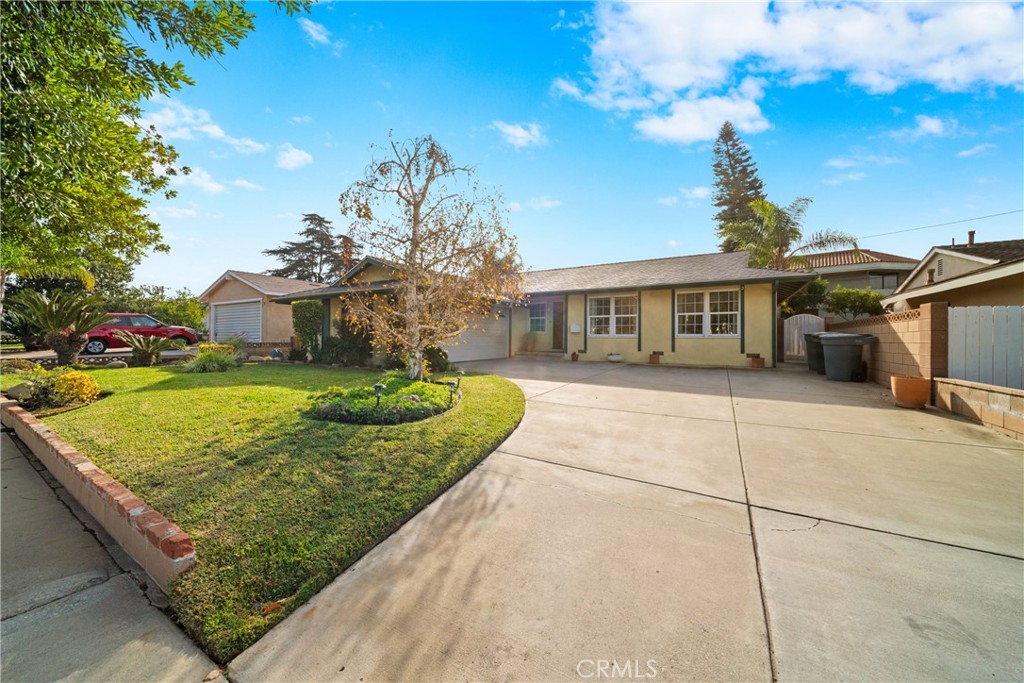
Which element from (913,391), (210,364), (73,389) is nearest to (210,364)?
(210,364)

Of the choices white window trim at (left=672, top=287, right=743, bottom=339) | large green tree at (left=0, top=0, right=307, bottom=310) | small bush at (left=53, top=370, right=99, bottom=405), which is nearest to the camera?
large green tree at (left=0, top=0, right=307, bottom=310)

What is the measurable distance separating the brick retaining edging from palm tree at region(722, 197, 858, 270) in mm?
22910

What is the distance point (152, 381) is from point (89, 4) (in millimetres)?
6819

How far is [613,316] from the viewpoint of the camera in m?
14.0

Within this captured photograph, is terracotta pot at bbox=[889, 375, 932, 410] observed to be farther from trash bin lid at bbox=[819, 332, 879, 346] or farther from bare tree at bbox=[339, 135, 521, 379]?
bare tree at bbox=[339, 135, 521, 379]

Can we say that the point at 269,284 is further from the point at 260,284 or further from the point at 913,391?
the point at 913,391

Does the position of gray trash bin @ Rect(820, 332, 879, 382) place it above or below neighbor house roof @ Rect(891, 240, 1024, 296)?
below

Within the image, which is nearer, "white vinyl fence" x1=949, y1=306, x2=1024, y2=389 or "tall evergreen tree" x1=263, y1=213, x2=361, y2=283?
"white vinyl fence" x1=949, y1=306, x2=1024, y2=389

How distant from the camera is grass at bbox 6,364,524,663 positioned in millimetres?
2148

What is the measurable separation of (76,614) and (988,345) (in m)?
10.2

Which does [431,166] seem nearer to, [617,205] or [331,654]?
[331,654]

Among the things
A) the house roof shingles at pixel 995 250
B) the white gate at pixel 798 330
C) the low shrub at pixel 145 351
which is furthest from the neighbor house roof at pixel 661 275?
the low shrub at pixel 145 351

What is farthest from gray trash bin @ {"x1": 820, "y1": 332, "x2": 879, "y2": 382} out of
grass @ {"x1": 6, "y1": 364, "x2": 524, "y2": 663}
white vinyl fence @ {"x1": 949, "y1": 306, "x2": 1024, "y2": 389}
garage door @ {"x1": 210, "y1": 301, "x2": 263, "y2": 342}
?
garage door @ {"x1": 210, "y1": 301, "x2": 263, "y2": 342}

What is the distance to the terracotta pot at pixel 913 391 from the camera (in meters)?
5.99
